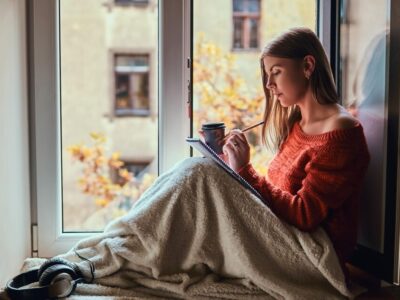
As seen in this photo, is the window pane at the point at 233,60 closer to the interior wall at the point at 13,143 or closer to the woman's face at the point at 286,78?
the woman's face at the point at 286,78

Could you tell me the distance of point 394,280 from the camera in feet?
4.62

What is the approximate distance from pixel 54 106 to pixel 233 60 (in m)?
0.58

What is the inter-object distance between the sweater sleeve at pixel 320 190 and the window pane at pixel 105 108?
62 cm

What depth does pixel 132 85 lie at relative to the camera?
1.86 metres

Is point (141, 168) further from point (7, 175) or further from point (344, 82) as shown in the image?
point (344, 82)

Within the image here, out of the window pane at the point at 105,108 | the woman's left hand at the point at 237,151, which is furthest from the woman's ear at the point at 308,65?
the window pane at the point at 105,108

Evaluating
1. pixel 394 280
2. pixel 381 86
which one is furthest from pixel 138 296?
pixel 381 86

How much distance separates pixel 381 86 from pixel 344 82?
229 mm

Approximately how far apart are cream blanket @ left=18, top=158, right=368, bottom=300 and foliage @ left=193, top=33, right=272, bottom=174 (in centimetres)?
48

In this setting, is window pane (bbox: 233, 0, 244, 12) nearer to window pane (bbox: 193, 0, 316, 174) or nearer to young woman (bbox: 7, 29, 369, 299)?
window pane (bbox: 193, 0, 316, 174)

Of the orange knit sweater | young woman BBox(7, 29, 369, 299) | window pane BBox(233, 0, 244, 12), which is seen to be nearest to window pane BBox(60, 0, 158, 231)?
window pane BBox(233, 0, 244, 12)

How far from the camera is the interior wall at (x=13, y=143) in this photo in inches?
59.7

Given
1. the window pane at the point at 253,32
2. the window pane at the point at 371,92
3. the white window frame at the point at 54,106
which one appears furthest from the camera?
the window pane at the point at 253,32

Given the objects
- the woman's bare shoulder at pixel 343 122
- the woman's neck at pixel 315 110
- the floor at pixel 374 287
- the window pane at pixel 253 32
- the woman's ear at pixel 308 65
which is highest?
the window pane at pixel 253 32
